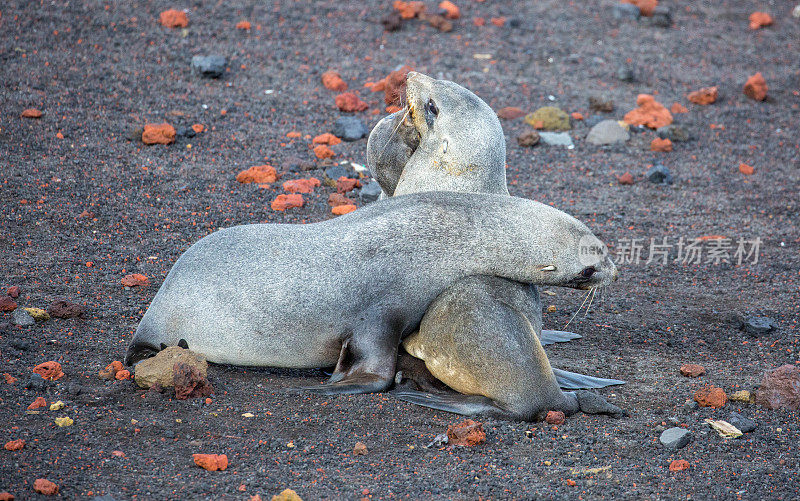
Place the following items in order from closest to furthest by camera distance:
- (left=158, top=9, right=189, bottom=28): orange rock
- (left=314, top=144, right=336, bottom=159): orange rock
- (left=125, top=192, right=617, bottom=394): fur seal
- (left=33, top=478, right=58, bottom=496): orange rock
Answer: (left=33, top=478, right=58, bottom=496): orange rock → (left=125, top=192, right=617, bottom=394): fur seal → (left=314, top=144, right=336, bottom=159): orange rock → (left=158, top=9, right=189, bottom=28): orange rock

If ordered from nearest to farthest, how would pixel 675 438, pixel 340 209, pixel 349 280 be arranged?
pixel 675 438, pixel 349 280, pixel 340 209

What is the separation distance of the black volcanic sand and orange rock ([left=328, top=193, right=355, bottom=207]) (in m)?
0.22

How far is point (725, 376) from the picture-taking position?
19.9 feet

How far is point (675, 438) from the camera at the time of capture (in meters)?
5.05

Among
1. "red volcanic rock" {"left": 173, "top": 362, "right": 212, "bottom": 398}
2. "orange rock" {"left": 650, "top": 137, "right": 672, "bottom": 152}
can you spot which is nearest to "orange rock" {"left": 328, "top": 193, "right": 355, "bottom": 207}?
"red volcanic rock" {"left": 173, "top": 362, "right": 212, "bottom": 398}

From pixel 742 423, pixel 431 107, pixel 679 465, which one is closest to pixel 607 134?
pixel 431 107

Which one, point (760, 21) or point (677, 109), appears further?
point (760, 21)

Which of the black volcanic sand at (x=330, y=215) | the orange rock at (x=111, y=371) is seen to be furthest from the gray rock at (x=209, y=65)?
the orange rock at (x=111, y=371)

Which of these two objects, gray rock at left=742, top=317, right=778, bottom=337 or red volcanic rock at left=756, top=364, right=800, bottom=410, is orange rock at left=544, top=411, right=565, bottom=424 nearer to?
red volcanic rock at left=756, top=364, right=800, bottom=410

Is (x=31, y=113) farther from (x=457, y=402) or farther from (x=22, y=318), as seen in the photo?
(x=457, y=402)

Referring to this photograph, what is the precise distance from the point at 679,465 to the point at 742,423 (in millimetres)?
731

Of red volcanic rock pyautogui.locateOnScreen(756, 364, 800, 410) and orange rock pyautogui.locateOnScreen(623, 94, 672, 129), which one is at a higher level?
orange rock pyautogui.locateOnScreen(623, 94, 672, 129)

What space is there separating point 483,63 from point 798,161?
4043mm

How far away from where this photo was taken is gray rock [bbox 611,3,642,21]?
13.4 metres
